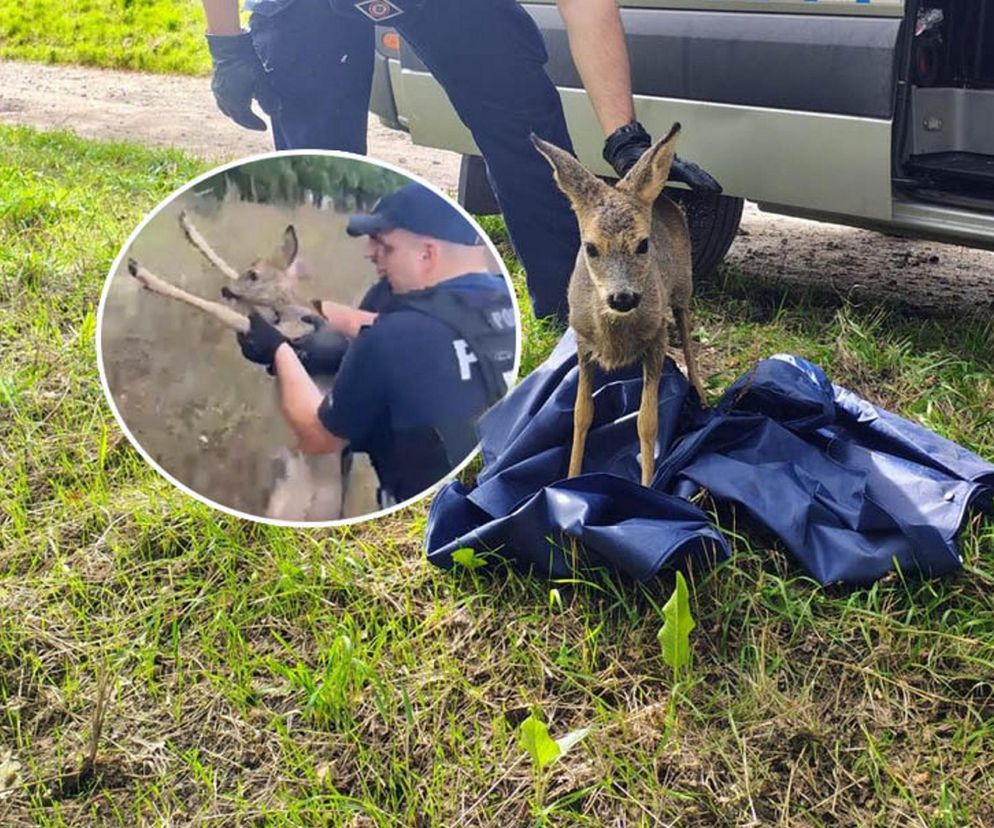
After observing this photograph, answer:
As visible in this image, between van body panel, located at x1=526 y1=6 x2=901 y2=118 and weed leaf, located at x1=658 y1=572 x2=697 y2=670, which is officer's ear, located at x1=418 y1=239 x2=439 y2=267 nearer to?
weed leaf, located at x1=658 y1=572 x2=697 y2=670

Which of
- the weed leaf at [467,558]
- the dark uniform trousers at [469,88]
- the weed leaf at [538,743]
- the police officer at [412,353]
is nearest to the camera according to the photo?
the weed leaf at [538,743]

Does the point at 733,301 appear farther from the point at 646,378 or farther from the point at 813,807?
the point at 813,807

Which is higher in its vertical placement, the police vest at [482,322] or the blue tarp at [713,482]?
the police vest at [482,322]

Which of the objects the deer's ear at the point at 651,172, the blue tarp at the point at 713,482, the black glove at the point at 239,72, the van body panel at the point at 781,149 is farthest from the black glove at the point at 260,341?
the van body panel at the point at 781,149

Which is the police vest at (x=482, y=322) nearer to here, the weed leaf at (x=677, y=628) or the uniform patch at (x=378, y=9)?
the weed leaf at (x=677, y=628)

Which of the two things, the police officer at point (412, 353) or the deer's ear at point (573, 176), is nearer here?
the deer's ear at point (573, 176)

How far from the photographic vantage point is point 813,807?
179 centimetres

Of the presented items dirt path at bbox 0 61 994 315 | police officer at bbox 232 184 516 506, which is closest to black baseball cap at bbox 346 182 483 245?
police officer at bbox 232 184 516 506

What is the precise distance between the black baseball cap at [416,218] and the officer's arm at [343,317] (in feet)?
0.47

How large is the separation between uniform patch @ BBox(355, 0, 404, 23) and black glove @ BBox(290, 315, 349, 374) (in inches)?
38.2

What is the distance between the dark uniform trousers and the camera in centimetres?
259

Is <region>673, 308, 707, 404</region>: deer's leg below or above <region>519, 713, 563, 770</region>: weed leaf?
above

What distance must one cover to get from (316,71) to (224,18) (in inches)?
10.5

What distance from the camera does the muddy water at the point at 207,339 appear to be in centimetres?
197
